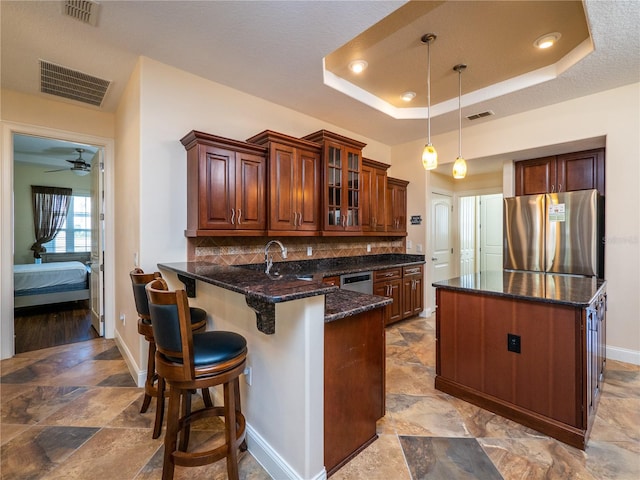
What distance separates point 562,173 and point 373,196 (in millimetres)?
2453

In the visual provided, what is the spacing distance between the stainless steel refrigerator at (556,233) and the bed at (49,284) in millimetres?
6864

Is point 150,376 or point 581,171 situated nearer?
point 150,376

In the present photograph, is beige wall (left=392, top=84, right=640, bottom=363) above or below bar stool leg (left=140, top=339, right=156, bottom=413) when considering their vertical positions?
above

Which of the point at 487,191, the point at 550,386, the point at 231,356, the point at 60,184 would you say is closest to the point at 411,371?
the point at 550,386

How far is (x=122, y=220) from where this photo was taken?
3.17 metres

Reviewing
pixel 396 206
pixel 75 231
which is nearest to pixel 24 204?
pixel 75 231

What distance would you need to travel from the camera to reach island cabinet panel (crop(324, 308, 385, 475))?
5.08 feet

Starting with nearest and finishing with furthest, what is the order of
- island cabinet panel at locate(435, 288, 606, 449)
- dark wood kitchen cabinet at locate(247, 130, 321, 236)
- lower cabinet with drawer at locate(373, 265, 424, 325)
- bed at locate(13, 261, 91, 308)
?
island cabinet panel at locate(435, 288, 606, 449) → dark wood kitchen cabinet at locate(247, 130, 321, 236) → lower cabinet with drawer at locate(373, 265, 424, 325) → bed at locate(13, 261, 91, 308)

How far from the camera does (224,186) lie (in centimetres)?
273

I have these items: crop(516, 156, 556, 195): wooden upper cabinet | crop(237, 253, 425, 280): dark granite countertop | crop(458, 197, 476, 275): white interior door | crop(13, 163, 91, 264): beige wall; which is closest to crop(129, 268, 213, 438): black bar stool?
crop(237, 253, 425, 280): dark granite countertop

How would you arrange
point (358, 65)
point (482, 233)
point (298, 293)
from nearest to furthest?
point (298, 293)
point (358, 65)
point (482, 233)

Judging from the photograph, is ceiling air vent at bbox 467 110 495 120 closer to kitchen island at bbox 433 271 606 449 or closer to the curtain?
kitchen island at bbox 433 271 606 449

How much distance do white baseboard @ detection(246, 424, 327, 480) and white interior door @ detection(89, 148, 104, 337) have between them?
309 centimetres

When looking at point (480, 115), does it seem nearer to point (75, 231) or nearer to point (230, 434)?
point (230, 434)
